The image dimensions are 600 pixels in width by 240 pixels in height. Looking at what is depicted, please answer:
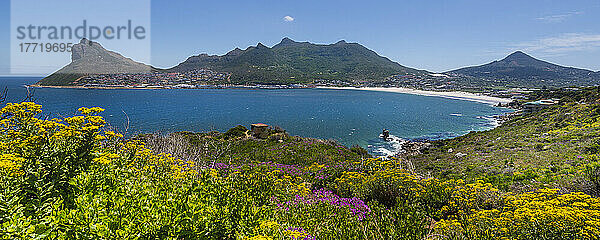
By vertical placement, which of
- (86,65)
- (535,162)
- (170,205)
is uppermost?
(86,65)

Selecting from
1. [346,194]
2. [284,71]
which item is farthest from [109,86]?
[346,194]

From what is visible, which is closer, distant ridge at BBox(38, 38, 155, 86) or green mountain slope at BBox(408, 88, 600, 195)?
green mountain slope at BBox(408, 88, 600, 195)

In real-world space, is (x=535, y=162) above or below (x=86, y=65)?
below

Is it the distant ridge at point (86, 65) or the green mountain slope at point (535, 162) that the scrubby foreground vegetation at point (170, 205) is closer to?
the green mountain slope at point (535, 162)

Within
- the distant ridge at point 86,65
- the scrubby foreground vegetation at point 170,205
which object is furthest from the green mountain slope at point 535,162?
the distant ridge at point 86,65

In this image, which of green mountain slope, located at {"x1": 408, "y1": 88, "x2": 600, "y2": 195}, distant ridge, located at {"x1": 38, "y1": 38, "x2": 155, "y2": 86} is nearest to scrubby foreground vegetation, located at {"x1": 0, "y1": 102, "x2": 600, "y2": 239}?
green mountain slope, located at {"x1": 408, "y1": 88, "x2": 600, "y2": 195}

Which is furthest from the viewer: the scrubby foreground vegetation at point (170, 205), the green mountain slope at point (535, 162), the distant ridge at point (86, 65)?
the distant ridge at point (86, 65)

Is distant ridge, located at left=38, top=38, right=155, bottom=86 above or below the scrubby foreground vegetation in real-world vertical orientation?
above

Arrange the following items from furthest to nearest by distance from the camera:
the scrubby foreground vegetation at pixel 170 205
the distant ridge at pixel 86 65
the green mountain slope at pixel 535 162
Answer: the distant ridge at pixel 86 65 < the green mountain slope at pixel 535 162 < the scrubby foreground vegetation at pixel 170 205

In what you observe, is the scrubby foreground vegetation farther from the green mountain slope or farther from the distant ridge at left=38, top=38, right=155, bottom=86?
the distant ridge at left=38, top=38, right=155, bottom=86

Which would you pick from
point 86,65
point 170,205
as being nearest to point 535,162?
point 170,205

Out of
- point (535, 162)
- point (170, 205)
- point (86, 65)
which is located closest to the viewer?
point (170, 205)

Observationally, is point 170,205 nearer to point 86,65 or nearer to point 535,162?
point 535,162

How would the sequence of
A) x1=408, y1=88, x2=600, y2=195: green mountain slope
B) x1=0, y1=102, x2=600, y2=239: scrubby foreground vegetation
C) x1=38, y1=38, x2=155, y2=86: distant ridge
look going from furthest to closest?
1. x1=38, y1=38, x2=155, y2=86: distant ridge
2. x1=408, y1=88, x2=600, y2=195: green mountain slope
3. x1=0, y1=102, x2=600, y2=239: scrubby foreground vegetation
